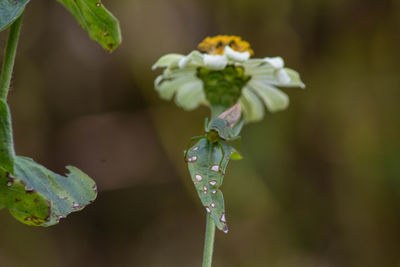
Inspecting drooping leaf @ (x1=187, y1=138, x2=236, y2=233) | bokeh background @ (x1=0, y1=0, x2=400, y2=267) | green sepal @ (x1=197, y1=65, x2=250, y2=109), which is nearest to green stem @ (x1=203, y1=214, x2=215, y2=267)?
Result: drooping leaf @ (x1=187, y1=138, x2=236, y2=233)

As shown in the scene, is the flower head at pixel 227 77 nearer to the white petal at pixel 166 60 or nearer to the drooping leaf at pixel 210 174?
the white petal at pixel 166 60

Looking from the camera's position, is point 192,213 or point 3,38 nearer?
→ point 3,38

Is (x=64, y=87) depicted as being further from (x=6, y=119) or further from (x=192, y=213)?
(x=6, y=119)

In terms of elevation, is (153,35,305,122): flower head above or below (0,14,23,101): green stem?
below

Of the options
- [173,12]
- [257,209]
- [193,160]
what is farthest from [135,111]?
[193,160]

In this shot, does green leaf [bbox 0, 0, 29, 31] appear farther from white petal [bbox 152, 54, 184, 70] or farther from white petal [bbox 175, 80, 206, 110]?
white petal [bbox 175, 80, 206, 110]

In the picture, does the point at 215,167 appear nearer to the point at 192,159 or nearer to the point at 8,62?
the point at 192,159

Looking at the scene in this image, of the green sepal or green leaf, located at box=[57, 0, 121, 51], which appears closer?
green leaf, located at box=[57, 0, 121, 51]

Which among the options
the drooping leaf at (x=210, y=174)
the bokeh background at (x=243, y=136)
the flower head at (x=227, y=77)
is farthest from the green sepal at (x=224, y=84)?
the bokeh background at (x=243, y=136)
